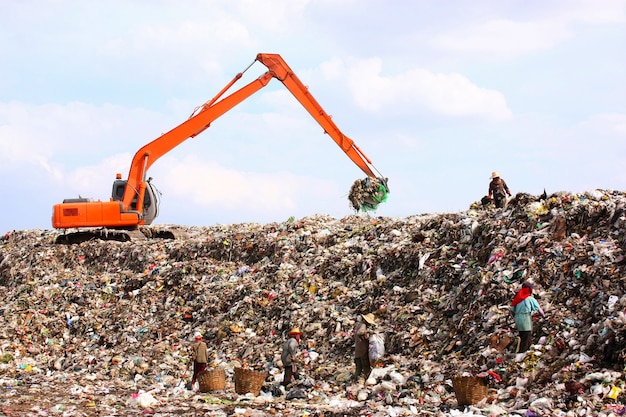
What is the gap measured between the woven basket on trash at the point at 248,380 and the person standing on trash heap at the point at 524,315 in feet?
12.3

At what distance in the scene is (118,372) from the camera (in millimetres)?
12711

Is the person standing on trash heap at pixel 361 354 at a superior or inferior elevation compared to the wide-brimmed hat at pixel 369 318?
inferior

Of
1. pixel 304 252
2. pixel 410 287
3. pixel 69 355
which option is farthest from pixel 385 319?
pixel 69 355

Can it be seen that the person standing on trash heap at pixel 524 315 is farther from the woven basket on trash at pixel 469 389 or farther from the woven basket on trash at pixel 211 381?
the woven basket on trash at pixel 211 381

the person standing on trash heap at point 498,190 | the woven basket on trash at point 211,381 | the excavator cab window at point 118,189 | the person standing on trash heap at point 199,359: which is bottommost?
the woven basket on trash at point 211,381

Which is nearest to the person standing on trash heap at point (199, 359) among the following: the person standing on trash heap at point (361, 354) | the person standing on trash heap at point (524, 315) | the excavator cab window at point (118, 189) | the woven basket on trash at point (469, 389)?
the person standing on trash heap at point (361, 354)

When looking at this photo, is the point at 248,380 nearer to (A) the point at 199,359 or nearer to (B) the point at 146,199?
(A) the point at 199,359

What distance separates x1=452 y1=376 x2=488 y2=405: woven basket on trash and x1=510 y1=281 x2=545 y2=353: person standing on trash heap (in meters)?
1.12

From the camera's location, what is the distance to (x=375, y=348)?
1080 cm

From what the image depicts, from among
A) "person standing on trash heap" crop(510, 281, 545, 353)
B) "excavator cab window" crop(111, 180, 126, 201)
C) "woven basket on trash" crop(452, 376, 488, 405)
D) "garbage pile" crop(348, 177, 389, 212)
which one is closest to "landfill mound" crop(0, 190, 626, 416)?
"woven basket on trash" crop(452, 376, 488, 405)

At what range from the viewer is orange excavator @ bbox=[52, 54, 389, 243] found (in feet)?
65.5

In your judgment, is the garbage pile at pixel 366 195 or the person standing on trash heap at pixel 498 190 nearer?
the person standing on trash heap at pixel 498 190

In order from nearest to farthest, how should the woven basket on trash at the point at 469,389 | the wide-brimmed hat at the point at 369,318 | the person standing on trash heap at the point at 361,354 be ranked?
the woven basket on trash at the point at 469,389
the person standing on trash heap at the point at 361,354
the wide-brimmed hat at the point at 369,318

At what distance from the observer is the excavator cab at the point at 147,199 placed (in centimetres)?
2044
